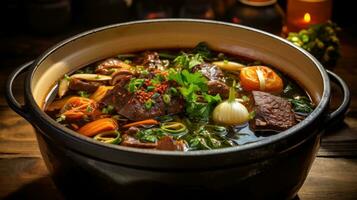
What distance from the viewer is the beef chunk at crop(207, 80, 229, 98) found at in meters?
2.46

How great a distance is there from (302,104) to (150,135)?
0.81 meters

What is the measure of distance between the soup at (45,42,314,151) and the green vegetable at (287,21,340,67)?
973 mm

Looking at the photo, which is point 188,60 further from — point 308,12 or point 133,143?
point 308,12

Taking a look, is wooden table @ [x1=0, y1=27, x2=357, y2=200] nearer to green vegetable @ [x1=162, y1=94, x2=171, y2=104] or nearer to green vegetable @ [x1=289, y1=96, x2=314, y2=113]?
green vegetable @ [x1=289, y1=96, x2=314, y2=113]

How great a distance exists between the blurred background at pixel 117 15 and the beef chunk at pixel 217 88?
1.90 meters

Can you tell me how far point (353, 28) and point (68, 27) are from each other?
2709 millimetres

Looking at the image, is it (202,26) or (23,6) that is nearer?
(202,26)

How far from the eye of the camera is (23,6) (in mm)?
4387

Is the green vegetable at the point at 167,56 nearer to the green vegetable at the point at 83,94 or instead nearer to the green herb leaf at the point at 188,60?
the green herb leaf at the point at 188,60

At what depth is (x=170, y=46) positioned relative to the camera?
3.01m

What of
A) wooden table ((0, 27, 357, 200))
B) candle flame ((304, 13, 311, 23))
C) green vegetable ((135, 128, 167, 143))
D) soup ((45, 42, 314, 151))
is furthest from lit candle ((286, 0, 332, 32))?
green vegetable ((135, 128, 167, 143))

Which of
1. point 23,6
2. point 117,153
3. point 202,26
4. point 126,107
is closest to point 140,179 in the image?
point 117,153

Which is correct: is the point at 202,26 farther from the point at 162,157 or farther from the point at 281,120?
the point at 162,157

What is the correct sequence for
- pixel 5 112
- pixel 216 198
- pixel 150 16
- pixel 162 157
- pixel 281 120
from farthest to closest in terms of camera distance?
1. pixel 150 16
2. pixel 5 112
3. pixel 281 120
4. pixel 216 198
5. pixel 162 157
